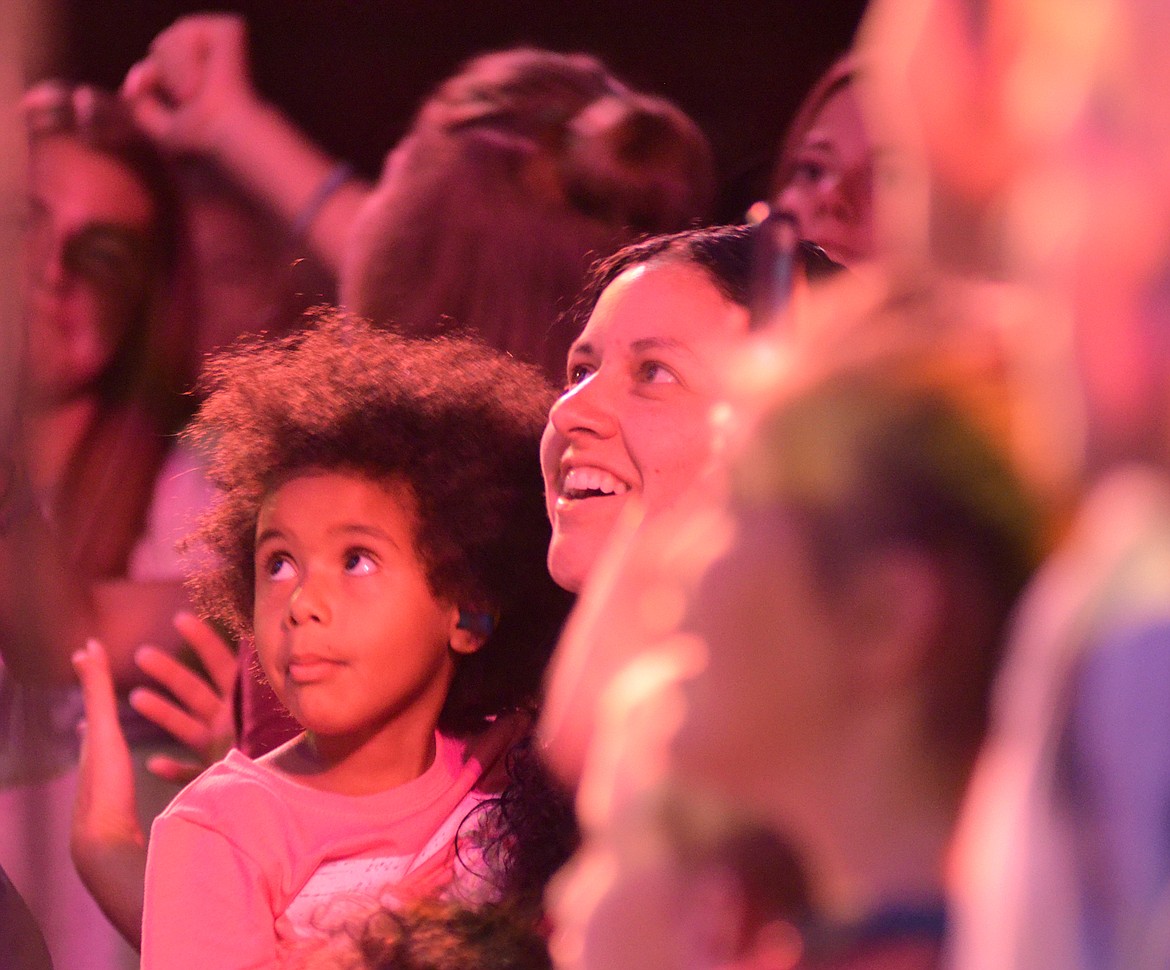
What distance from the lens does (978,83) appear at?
1.77 feet

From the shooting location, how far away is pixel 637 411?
1.18 metres

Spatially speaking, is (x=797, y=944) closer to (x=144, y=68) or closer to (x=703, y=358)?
(x=703, y=358)

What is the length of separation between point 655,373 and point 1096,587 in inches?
29.4

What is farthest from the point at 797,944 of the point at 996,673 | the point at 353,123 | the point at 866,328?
the point at 353,123

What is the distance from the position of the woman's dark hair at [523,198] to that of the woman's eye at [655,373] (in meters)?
0.52

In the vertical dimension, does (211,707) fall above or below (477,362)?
below

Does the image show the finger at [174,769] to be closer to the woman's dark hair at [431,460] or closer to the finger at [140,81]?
the woman's dark hair at [431,460]

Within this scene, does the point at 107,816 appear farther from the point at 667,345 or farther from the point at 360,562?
the point at 667,345

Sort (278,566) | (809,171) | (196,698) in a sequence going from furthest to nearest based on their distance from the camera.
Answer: (196,698)
(809,171)
(278,566)

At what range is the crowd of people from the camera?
1.58 ft

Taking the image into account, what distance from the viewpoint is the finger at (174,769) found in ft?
5.90

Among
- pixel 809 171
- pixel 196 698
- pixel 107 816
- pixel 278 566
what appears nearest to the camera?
pixel 278 566

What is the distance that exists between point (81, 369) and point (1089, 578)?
1.73m

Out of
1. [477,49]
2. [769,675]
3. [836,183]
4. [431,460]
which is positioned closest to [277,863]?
[431,460]
